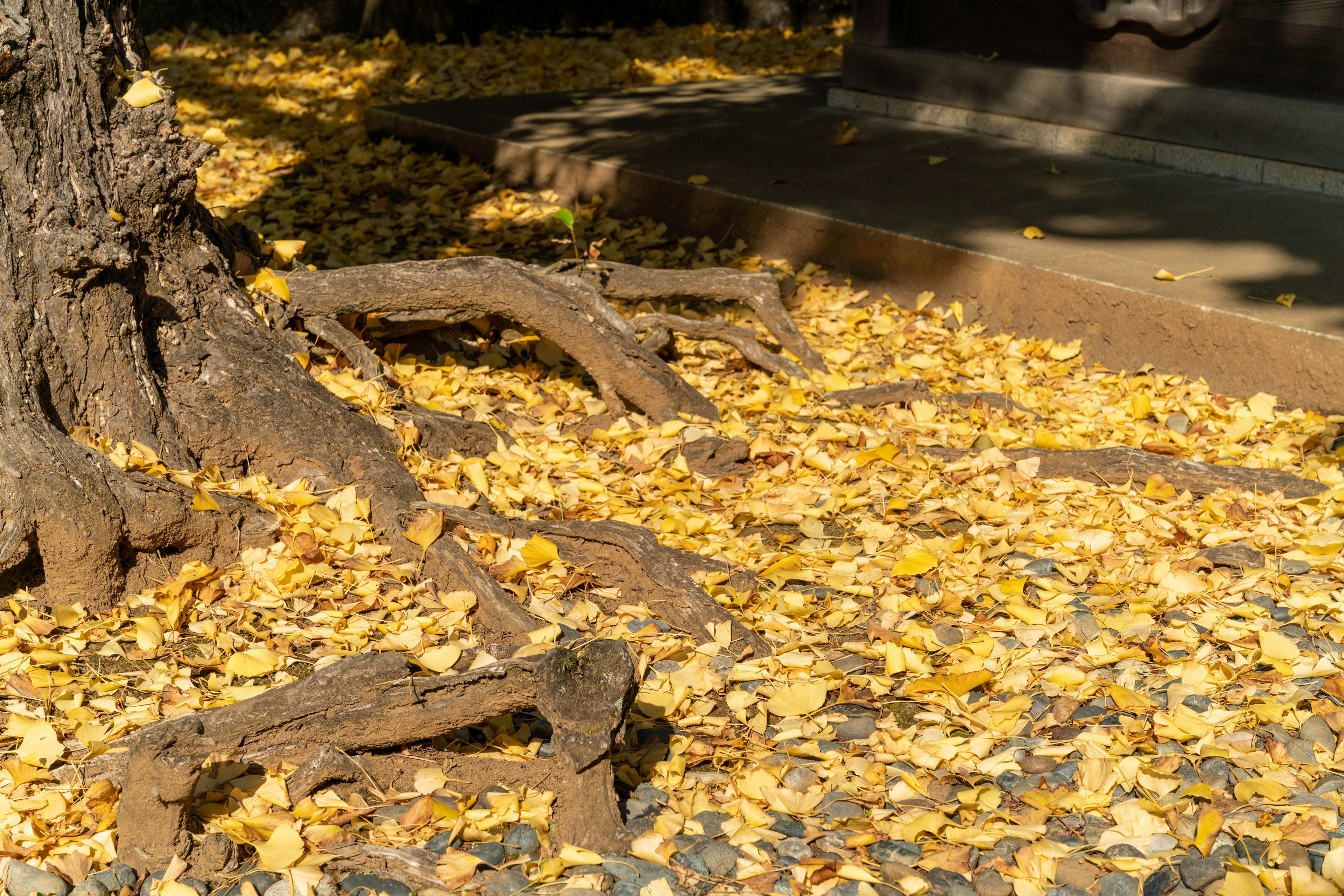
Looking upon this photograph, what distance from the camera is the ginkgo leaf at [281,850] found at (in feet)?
7.31

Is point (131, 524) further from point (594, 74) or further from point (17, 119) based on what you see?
point (594, 74)

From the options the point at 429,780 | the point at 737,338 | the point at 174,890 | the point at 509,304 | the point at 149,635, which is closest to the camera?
the point at 174,890

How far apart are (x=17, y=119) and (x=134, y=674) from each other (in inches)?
54.5

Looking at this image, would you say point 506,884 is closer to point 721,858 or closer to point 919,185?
point 721,858

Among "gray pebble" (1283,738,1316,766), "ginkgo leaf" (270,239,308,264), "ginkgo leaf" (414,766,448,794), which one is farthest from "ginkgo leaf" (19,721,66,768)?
"gray pebble" (1283,738,1316,766)

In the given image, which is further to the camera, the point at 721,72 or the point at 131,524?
the point at 721,72

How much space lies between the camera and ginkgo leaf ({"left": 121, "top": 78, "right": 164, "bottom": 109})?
338 centimetres

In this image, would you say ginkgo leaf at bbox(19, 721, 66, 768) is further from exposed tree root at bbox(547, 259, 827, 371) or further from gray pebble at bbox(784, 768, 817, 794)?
exposed tree root at bbox(547, 259, 827, 371)

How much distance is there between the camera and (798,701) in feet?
9.12

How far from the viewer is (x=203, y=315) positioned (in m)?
3.58

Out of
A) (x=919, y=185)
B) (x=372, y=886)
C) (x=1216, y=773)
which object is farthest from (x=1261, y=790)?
(x=919, y=185)

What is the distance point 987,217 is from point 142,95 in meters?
3.61

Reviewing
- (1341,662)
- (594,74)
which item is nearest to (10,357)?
(1341,662)

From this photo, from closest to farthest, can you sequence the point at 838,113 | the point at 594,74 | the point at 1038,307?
the point at 1038,307 → the point at 838,113 → the point at 594,74
